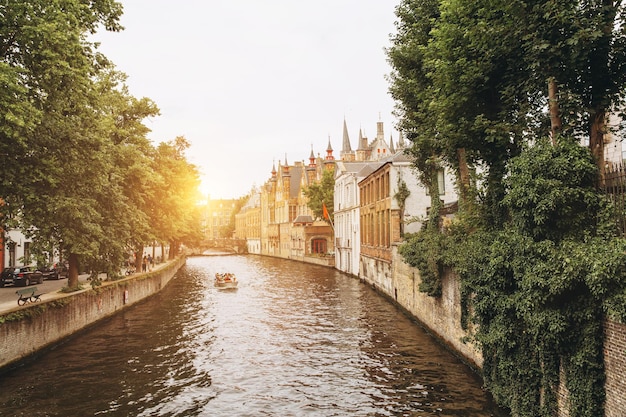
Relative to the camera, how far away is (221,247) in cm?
12475

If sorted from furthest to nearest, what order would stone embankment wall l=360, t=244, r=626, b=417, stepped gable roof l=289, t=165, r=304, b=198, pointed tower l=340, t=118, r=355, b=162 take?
pointed tower l=340, t=118, r=355, b=162 → stepped gable roof l=289, t=165, r=304, b=198 → stone embankment wall l=360, t=244, r=626, b=417

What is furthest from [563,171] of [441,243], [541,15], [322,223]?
[322,223]

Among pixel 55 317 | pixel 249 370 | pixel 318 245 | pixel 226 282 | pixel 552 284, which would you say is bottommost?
pixel 249 370

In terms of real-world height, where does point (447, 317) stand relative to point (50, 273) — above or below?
below

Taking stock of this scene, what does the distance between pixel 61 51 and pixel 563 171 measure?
47.4 feet

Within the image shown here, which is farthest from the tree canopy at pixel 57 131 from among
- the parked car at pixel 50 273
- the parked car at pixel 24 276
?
the parked car at pixel 50 273

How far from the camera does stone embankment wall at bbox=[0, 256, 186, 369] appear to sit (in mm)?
15865

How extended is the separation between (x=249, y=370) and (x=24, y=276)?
21284 mm

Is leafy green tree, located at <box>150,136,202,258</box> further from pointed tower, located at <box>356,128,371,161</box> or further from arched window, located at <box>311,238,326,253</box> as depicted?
pointed tower, located at <box>356,128,371,161</box>

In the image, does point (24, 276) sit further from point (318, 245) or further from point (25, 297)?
point (318, 245)

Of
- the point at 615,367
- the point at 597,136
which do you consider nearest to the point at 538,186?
the point at 597,136

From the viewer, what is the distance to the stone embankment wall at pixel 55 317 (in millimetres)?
15865

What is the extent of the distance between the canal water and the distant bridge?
3454 inches

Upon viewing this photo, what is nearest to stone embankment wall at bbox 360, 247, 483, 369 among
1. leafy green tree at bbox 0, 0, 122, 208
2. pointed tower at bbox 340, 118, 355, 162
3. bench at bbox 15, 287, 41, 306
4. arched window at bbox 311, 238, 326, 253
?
leafy green tree at bbox 0, 0, 122, 208
